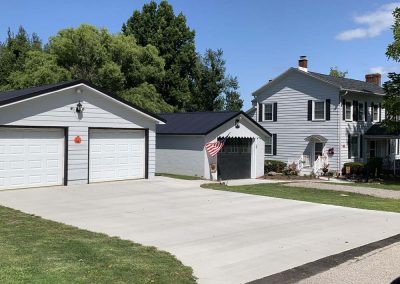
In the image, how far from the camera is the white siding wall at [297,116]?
29.1 m

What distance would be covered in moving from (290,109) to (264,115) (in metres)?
2.21

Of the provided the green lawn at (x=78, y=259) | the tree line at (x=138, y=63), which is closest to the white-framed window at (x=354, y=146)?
the tree line at (x=138, y=63)

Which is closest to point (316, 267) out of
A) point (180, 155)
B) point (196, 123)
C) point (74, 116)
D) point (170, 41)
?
point (74, 116)

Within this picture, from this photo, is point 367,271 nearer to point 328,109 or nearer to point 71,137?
point 71,137

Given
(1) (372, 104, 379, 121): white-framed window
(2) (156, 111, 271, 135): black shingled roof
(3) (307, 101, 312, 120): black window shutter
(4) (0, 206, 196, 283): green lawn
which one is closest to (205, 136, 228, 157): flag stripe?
(2) (156, 111, 271, 135): black shingled roof

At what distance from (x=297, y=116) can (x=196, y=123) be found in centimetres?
935

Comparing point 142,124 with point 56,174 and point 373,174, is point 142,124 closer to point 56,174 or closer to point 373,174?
point 56,174

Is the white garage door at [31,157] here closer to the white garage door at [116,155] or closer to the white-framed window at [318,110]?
the white garage door at [116,155]

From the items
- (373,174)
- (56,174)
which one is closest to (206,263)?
(56,174)

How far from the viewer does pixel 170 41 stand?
146ft

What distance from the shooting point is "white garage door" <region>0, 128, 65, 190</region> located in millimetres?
15578

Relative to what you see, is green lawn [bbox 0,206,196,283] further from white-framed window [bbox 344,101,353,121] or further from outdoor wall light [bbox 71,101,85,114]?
white-framed window [bbox 344,101,353,121]

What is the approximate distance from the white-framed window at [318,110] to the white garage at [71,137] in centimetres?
1364

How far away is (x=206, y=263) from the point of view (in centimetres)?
738
